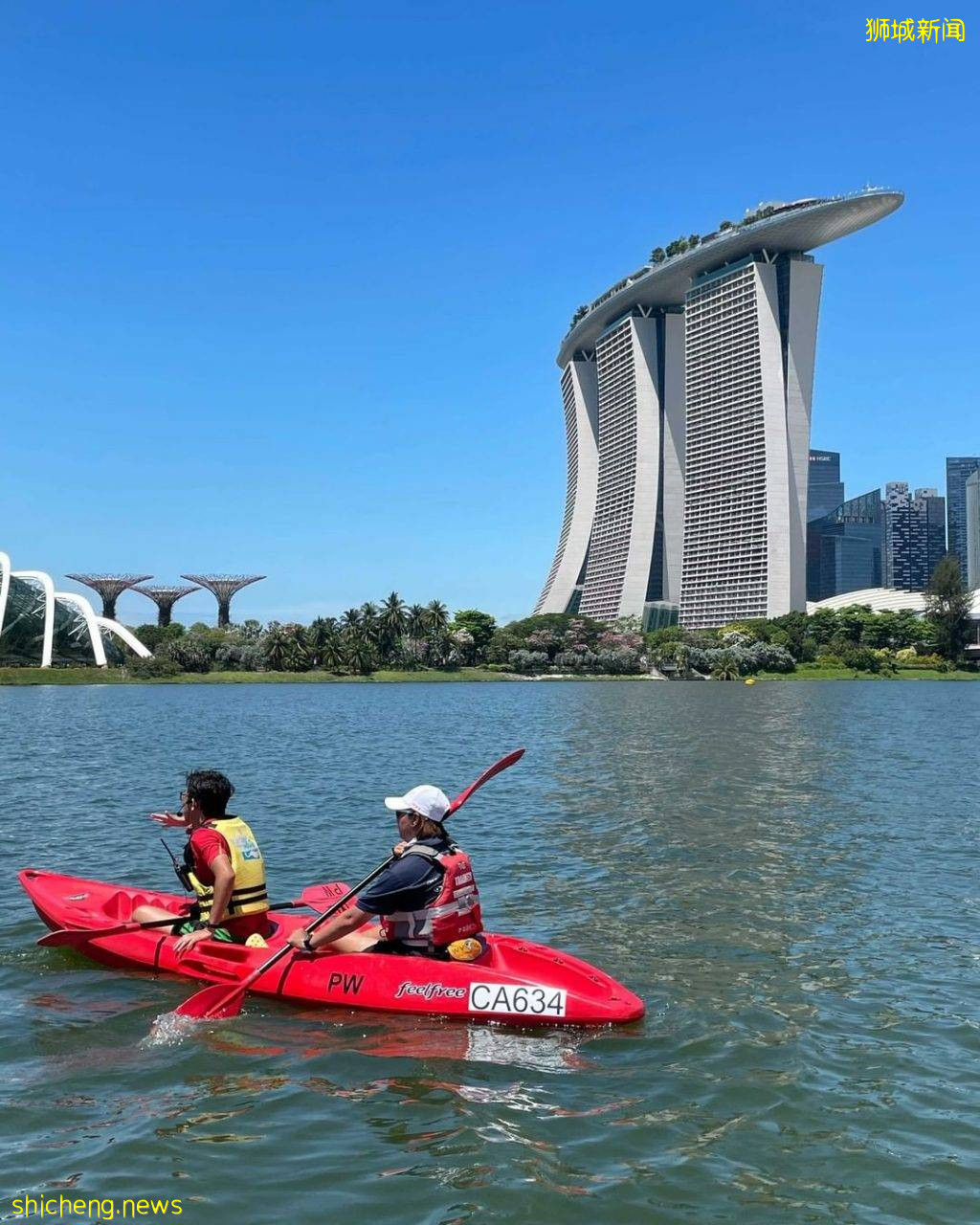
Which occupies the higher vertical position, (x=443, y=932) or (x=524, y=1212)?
(x=443, y=932)

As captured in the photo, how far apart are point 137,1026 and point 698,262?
17097cm

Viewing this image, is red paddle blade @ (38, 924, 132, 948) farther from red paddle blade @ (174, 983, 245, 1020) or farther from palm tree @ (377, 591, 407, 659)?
palm tree @ (377, 591, 407, 659)

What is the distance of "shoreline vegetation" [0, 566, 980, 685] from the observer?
11188 centimetres

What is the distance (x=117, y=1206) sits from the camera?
616cm

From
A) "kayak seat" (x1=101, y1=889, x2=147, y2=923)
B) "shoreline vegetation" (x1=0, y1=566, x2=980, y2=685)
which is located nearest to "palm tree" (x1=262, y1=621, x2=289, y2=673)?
"shoreline vegetation" (x1=0, y1=566, x2=980, y2=685)

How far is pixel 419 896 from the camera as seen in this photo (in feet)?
29.3

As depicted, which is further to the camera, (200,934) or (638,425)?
(638,425)

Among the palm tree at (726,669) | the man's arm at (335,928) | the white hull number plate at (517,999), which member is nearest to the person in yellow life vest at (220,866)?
the man's arm at (335,928)

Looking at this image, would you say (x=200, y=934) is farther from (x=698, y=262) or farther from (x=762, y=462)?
(x=698, y=262)

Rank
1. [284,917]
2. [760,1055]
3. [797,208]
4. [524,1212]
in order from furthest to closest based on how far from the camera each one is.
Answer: [797,208] < [284,917] < [760,1055] < [524,1212]

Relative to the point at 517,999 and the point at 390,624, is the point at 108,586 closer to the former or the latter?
the point at 390,624

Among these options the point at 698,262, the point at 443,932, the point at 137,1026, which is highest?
the point at 698,262

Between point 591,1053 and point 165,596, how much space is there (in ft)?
561

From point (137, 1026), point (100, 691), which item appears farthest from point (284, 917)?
point (100, 691)
